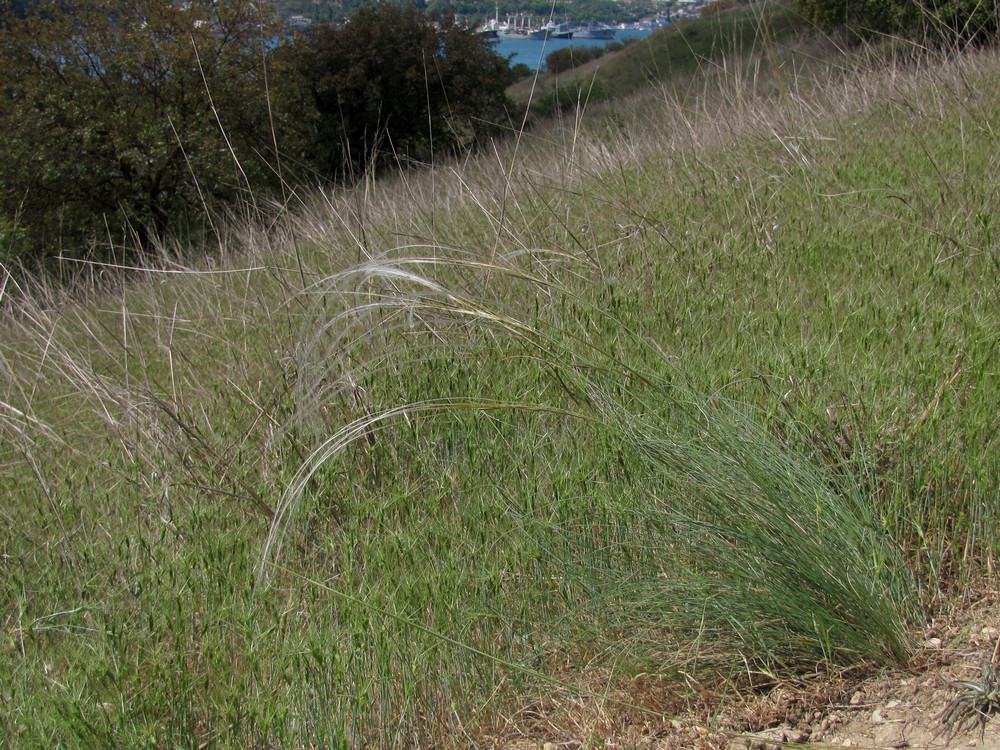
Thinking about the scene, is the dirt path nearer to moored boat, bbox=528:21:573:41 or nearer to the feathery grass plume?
the feathery grass plume

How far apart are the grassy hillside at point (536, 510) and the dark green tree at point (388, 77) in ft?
31.1

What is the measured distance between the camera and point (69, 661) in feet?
5.62

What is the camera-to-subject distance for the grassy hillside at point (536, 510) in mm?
1479

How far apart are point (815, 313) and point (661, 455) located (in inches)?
45.4

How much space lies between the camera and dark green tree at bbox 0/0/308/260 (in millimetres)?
11219

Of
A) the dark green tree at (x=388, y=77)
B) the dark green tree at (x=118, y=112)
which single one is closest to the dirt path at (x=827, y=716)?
the dark green tree at (x=118, y=112)

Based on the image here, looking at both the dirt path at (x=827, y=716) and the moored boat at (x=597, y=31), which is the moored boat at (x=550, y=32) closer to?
the moored boat at (x=597, y=31)

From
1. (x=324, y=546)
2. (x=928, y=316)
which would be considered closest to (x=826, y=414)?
(x=928, y=316)

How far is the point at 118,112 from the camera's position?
37.6 ft

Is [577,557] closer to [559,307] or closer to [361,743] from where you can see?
[361,743]

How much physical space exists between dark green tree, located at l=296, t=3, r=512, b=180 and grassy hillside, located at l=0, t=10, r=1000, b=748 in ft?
31.1

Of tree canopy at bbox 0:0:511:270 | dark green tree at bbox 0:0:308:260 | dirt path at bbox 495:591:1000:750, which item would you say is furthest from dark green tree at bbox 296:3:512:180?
dirt path at bbox 495:591:1000:750

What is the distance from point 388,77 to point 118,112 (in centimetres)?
426

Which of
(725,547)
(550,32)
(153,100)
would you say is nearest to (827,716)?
(725,547)
